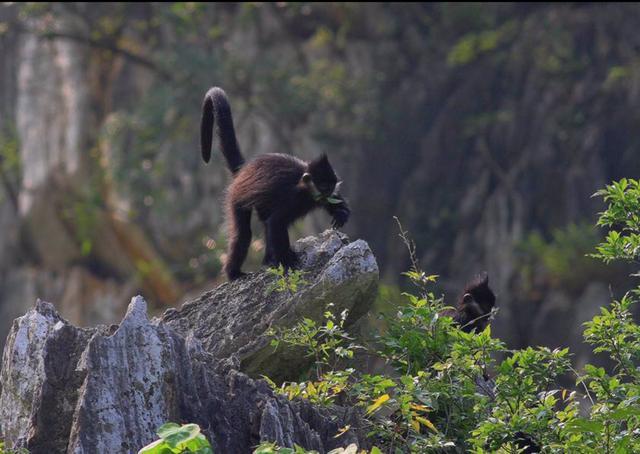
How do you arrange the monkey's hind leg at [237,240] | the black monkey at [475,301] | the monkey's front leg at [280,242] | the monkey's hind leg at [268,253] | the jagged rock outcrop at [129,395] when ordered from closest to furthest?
the jagged rock outcrop at [129,395], the monkey's front leg at [280,242], the monkey's hind leg at [268,253], the monkey's hind leg at [237,240], the black monkey at [475,301]

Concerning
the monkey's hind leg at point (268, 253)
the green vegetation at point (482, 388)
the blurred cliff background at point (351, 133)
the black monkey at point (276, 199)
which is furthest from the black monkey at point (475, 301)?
the blurred cliff background at point (351, 133)

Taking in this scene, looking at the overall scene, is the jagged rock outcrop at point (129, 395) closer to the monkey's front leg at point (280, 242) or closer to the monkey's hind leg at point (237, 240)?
the monkey's front leg at point (280, 242)

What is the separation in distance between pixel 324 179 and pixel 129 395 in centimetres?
328

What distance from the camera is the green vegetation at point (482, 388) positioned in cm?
565

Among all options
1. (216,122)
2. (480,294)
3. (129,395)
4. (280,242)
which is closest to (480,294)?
(480,294)

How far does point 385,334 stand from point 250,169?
2598 millimetres

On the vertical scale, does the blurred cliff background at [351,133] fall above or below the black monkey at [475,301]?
above

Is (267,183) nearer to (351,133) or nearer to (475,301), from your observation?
(475,301)

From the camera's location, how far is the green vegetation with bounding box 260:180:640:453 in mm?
5648

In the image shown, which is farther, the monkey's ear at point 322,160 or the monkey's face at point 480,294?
the monkey's face at point 480,294

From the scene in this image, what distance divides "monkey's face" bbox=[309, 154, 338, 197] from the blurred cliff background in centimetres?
974

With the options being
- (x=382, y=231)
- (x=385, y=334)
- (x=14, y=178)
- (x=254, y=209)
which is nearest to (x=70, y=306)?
(x=14, y=178)

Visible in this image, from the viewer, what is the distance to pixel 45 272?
73.5ft

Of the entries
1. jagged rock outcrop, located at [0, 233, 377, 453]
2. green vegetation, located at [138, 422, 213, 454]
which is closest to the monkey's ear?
jagged rock outcrop, located at [0, 233, 377, 453]
